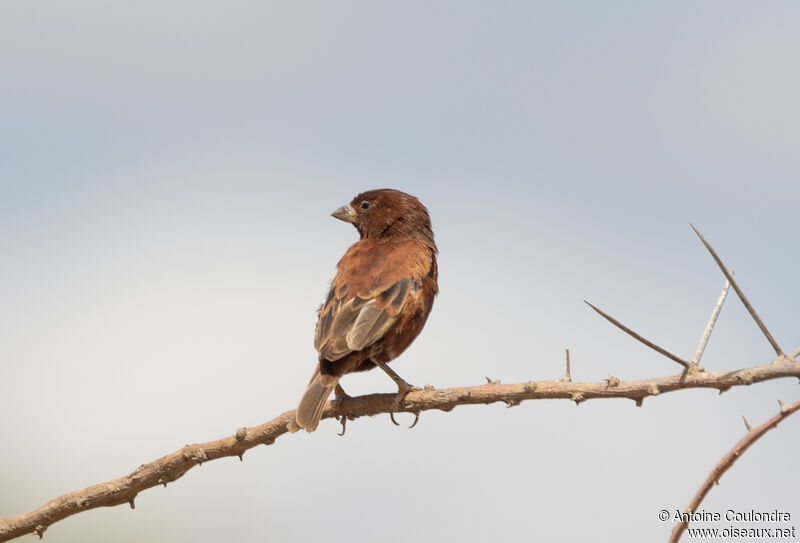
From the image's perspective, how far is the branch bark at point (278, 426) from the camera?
3.71 metres

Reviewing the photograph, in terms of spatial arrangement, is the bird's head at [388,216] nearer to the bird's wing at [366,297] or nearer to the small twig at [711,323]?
the bird's wing at [366,297]

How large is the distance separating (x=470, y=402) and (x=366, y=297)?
2.11 metres

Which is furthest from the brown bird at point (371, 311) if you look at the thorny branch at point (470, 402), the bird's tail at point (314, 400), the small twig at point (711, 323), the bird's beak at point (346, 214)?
the small twig at point (711, 323)

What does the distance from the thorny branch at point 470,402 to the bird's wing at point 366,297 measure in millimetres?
492

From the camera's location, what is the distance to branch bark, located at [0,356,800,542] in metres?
3.71

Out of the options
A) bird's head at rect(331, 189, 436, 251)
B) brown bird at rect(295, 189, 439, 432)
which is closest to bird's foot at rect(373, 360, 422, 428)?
brown bird at rect(295, 189, 439, 432)

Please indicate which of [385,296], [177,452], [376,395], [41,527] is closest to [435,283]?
[385,296]

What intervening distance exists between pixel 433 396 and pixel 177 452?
136 centimetres

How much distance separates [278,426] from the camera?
5.29 meters

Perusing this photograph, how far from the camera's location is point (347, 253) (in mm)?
7520

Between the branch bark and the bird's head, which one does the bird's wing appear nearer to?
the bird's head

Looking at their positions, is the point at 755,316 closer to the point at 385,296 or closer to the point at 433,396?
the point at 433,396

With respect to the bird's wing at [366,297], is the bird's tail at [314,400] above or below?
below

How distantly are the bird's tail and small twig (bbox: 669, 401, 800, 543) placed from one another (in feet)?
9.85
